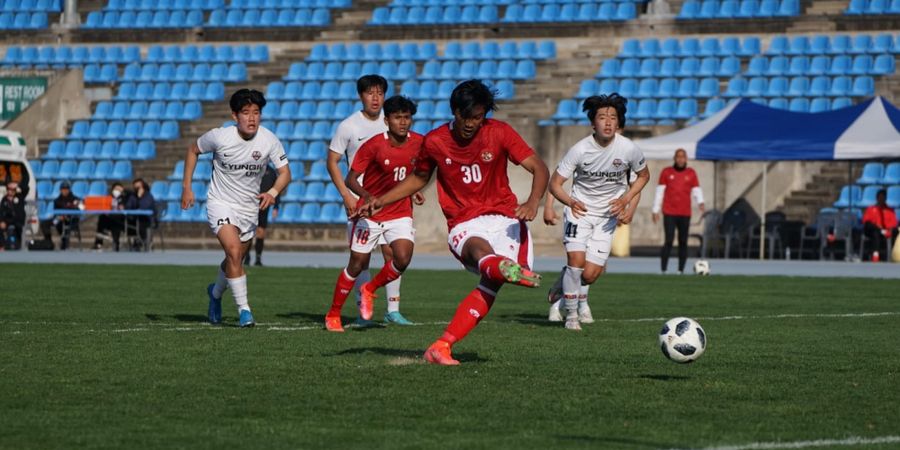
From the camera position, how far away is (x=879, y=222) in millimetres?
30547

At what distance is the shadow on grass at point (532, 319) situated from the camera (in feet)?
45.8

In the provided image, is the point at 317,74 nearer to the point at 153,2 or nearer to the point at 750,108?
the point at 153,2

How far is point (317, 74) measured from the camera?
39.4 metres

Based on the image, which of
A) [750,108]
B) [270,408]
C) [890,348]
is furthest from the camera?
[750,108]

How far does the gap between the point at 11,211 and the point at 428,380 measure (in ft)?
88.1

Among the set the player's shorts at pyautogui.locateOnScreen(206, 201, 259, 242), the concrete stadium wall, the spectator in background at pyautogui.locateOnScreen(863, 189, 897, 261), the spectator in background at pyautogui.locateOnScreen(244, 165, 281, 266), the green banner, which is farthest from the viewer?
the green banner

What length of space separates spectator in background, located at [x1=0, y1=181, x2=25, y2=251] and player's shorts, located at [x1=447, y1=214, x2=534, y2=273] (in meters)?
25.6

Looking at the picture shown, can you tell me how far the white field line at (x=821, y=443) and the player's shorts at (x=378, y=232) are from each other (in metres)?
6.59

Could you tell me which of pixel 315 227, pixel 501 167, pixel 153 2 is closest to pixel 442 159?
pixel 501 167

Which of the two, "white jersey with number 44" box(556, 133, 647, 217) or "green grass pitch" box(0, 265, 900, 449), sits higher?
"white jersey with number 44" box(556, 133, 647, 217)

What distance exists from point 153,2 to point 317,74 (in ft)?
22.8

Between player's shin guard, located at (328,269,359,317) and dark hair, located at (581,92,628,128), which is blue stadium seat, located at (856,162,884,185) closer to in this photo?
dark hair, located at (581,92,628,128)

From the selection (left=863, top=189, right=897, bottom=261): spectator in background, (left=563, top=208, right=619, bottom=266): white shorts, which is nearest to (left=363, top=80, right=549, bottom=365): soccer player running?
(left=563, top=208, right=619, bottom=266): white shorts

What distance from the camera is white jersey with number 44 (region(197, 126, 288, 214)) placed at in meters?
13.1
